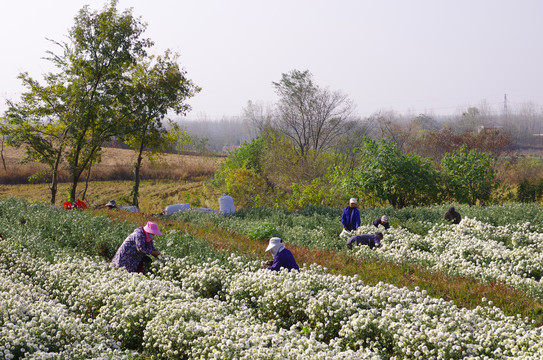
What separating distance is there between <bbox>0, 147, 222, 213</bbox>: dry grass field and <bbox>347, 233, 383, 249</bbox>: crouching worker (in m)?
17.6

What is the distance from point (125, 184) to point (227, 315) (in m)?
34.1

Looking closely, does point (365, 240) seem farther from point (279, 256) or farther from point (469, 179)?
point (469, 179)

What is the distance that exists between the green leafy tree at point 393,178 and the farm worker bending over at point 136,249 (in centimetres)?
1274

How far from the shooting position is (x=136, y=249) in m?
9.16

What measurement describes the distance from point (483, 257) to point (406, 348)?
5863 mm

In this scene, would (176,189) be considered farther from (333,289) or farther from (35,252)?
(333,289)

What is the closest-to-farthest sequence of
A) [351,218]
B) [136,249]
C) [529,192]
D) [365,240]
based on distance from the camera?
[136,249], [365,240], [351,218], [529,192]

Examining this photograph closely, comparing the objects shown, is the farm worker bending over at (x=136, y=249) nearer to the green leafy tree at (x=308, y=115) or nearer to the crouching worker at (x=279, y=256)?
the crouching worker at (x=279, y=256)

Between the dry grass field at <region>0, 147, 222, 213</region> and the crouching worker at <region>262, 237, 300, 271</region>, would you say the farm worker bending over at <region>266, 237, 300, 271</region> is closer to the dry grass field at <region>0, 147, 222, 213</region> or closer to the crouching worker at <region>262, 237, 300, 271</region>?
the crouching worker at <region>262, 237, 300, 271</region>

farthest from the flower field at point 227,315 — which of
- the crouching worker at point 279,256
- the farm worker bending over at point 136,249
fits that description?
the crouching worker at point 279,256

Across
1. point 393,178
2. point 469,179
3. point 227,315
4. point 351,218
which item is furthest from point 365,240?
point 469,179

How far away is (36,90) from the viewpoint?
20594mm

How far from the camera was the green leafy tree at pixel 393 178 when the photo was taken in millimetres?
19609

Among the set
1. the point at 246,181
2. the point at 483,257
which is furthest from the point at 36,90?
the point at 483,257
